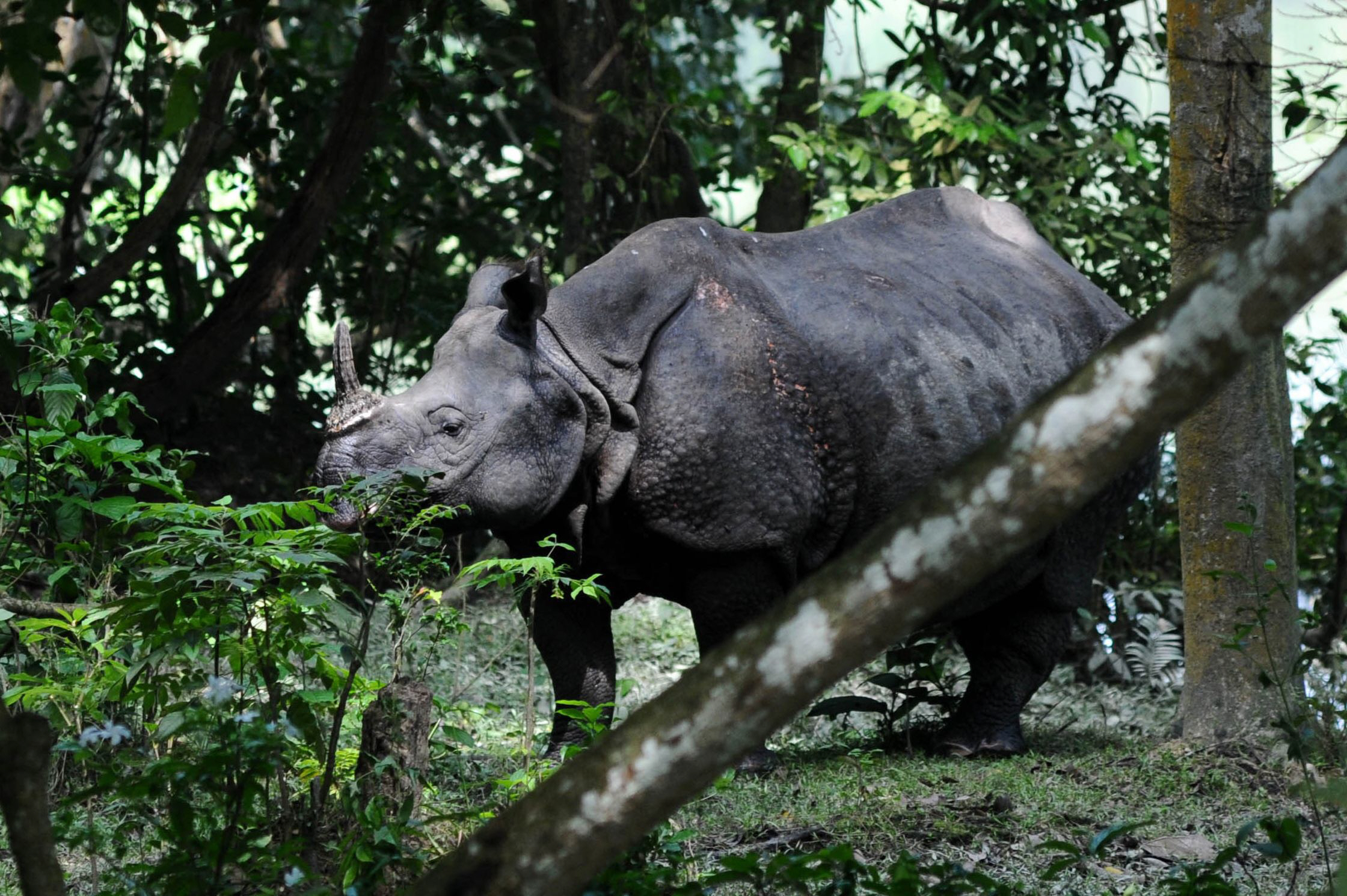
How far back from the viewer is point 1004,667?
6.00 metres

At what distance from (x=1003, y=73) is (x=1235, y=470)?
3978mm

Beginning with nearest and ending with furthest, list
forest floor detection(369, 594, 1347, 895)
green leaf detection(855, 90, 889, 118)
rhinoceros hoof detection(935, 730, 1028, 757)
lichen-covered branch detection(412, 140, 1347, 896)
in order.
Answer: lichen-covered branch detection(412, 140, 1347, 896), forest floor detection(369, 594, 1347, 895), rhinoceros hoof detection(935, 730, 1028, 757), green leaf detection(855, 90, 889, 118)

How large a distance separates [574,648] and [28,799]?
10.2 ft

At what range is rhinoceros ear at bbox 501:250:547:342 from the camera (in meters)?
4.98

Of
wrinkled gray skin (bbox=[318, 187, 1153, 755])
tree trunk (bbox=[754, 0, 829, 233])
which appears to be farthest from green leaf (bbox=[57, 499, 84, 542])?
tree trunk (bbox=[754, 0, 829, 233])

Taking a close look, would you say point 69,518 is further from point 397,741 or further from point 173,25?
point 173,25

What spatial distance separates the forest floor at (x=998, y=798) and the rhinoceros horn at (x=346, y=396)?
0.70 meters

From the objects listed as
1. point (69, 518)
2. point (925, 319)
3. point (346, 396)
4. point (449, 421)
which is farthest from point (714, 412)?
point (69, 518)

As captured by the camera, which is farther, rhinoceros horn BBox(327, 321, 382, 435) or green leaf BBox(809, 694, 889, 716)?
green leaf BBox(809, 694, 889, 716)

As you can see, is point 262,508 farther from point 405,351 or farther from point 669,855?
point 405,351

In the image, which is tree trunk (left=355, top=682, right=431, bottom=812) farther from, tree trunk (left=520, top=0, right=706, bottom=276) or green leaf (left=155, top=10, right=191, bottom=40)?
tree trunk (left=520, top=0, right=706, bottom=276)

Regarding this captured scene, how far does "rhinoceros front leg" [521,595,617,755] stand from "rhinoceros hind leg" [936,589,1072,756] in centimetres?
132

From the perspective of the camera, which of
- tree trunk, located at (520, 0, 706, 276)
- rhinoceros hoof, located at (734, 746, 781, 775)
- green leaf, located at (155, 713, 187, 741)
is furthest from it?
tree trunk, located at (520, 0, 706, 276)

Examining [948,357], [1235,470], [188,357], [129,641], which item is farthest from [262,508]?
[188,357]
